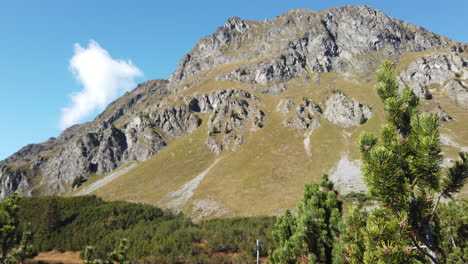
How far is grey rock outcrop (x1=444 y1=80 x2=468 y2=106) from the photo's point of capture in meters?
158

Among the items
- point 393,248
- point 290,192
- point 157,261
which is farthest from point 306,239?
point 290,192

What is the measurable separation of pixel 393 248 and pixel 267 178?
128 meters

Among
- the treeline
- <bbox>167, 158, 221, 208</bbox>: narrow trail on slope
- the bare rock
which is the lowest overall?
the treeline

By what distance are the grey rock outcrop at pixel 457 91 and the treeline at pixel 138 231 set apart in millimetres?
158060

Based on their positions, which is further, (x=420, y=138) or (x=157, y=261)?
(x=157, y=261)

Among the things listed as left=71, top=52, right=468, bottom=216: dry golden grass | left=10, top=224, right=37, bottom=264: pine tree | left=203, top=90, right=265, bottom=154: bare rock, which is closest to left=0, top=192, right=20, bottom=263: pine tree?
left=10, top=224, right=37, bottom=264: pine tree

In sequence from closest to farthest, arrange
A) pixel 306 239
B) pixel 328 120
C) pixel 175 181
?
pixel 306 239 < pixel 175 181 < pixel 328 120

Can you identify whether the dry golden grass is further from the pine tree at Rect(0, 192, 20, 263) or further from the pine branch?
the pine branch

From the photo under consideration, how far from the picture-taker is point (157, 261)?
4922cm

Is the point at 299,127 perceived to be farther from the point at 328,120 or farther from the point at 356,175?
the point at 356,175

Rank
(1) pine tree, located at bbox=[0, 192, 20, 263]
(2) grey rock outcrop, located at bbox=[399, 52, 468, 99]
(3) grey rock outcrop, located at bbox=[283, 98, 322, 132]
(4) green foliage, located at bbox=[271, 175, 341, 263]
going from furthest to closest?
(2) grey rock outcrop, located at bbox=[399, 52, 468, 99]
(3) grey rock outcrop, located at bbox=[283, 98, 322, 132]
(1) pine tree, located at bbox=[0, 192, 20, 263]
(4) green foliage, located at bbox=[271, 175, 341, 263]

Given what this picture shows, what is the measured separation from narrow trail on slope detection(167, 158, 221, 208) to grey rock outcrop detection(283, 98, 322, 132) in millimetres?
64979

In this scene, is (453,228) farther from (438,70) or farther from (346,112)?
(438,70)

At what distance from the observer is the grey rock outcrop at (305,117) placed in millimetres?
167000
